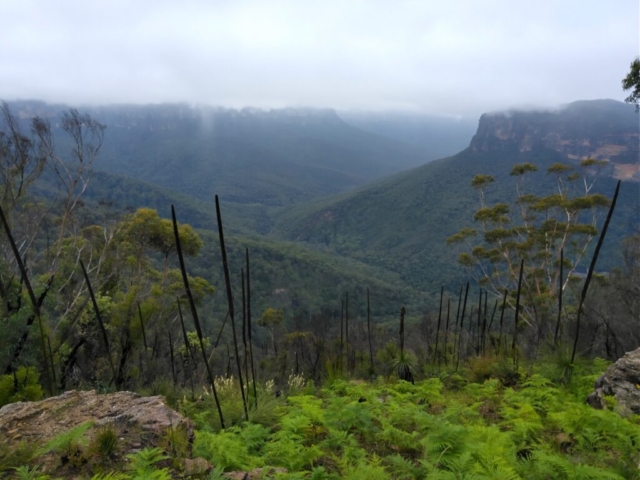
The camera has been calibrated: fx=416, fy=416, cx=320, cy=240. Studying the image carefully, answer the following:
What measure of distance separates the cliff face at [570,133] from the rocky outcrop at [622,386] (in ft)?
378

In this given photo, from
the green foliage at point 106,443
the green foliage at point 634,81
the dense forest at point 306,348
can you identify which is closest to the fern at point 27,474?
the dense forest at point 306,348

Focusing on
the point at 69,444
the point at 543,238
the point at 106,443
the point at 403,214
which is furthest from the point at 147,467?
the point at 403,214

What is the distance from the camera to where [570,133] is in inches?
4776

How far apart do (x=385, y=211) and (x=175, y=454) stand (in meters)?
111

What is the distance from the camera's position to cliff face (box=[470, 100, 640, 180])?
4313 inches

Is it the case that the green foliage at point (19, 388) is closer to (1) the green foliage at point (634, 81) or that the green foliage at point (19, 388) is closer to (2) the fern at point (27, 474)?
(2) the fern at point (27, 474)

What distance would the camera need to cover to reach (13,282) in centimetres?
1022

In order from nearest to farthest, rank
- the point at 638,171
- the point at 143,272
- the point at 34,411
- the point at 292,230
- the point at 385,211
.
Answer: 1. the point at 34,411
2. the point at 143,272
3. the point at 638,171
4. the point at 385,211
5. the point at 292,230

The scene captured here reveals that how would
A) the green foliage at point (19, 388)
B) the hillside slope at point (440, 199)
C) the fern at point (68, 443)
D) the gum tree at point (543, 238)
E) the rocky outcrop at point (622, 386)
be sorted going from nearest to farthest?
the fern at point (68, 443), the rocky outcrop at point (622, 386), the green foliage at point (19, 388), the gum tree at point (543, 238), the hillside slope at point (440, 199)

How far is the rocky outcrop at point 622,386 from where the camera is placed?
615 cm

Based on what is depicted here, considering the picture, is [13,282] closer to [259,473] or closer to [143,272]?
[259,473]

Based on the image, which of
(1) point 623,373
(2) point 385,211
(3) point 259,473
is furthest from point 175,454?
(2) point 385,211

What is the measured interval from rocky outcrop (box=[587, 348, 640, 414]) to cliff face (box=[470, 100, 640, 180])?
378 ft

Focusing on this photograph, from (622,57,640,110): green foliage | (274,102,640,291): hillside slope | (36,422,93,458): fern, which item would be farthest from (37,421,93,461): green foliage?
(274,102,640,291): hillside slope
